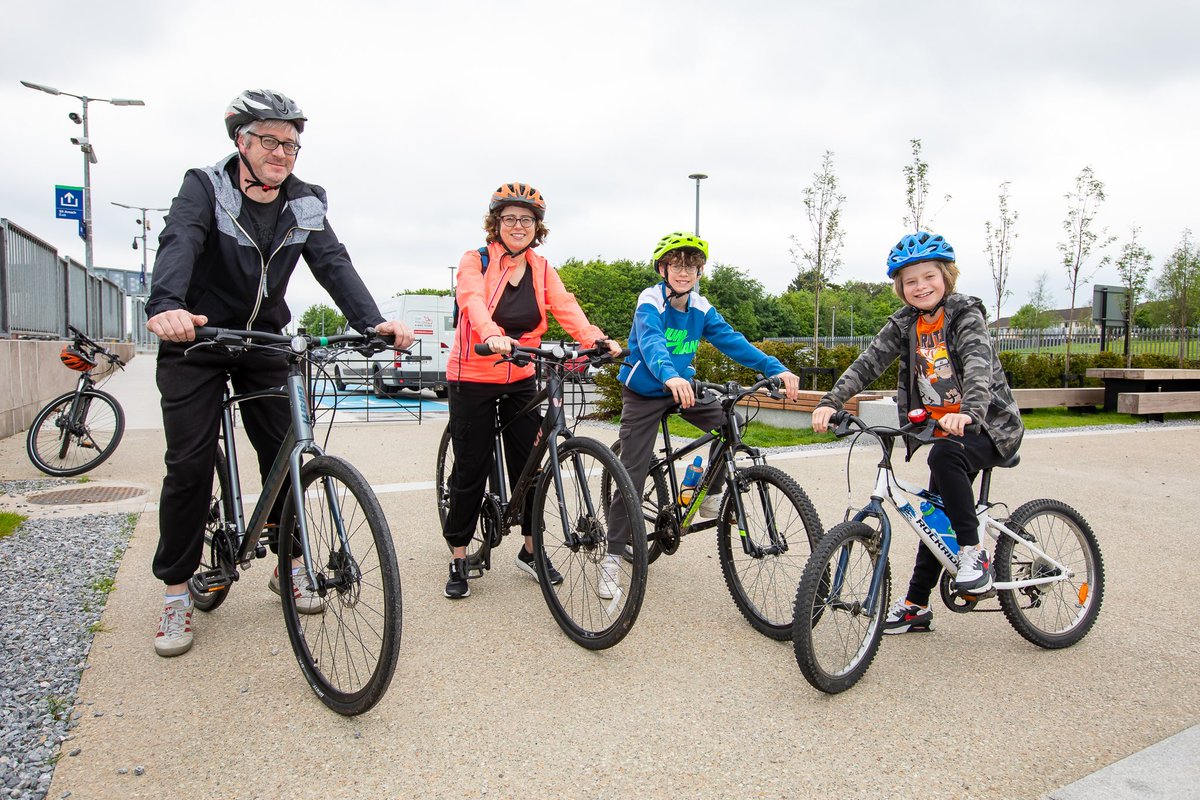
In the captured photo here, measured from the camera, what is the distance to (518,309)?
4.11 m

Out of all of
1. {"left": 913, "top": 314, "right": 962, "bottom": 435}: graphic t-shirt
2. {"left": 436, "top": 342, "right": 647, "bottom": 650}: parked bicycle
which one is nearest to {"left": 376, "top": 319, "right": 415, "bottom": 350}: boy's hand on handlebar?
{"left": 436, "top": 342, "right": 647, "bottom": 650}: parked bicycle

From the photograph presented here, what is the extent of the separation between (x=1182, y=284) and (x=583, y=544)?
3352 centimetres

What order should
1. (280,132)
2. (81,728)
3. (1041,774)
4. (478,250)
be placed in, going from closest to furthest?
(1041,774) < (81,728) < (280,132) < (478,250)

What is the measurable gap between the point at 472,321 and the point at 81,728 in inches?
84.8

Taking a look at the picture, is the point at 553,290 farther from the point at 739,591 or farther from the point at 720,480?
the point at 739,591

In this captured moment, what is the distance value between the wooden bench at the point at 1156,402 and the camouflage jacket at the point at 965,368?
12.3 metres

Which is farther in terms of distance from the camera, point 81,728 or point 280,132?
point 280,132

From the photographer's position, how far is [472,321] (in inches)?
151

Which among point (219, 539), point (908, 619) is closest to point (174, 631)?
point (219, 539)

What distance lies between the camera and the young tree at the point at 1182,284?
28.5 m

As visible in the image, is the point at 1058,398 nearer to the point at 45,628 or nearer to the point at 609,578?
the point at 609,578

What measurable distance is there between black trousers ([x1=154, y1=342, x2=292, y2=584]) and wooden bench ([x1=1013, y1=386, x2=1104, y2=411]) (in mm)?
12669

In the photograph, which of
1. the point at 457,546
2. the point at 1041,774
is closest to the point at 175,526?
the point at 457,546

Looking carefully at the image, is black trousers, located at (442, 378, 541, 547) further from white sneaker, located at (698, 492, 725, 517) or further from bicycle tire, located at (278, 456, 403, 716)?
bicycle tire, located at (278, 456, 403, 716)
